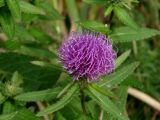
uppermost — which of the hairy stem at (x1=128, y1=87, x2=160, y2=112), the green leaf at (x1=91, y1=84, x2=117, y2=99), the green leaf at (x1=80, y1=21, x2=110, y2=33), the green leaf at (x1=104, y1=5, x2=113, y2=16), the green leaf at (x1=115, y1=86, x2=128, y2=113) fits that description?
the green leaf at (x1=104, y1=5, x2=113, y2=16)

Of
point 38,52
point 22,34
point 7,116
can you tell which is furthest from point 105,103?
point 38,52

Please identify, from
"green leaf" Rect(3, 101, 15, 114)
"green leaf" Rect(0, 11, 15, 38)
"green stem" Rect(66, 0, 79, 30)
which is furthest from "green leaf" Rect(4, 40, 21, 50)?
"green stem" Rect(66, 0, 79, 30)

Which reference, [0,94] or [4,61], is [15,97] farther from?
[4,61]

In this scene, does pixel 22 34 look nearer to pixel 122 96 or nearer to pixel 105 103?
pixel 122 96

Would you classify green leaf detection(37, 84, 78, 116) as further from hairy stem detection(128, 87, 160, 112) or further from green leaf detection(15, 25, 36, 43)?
hairy stem detection(128, 87, 160, 112)

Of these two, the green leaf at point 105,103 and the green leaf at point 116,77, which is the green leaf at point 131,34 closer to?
the green leaf at point 116,77
